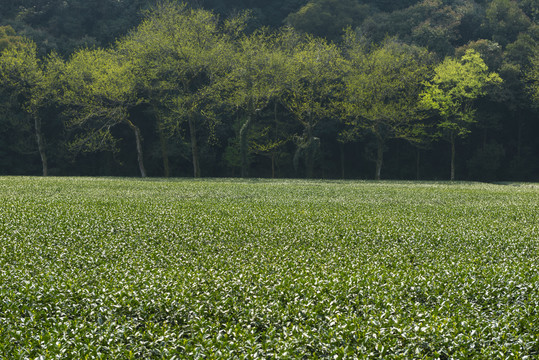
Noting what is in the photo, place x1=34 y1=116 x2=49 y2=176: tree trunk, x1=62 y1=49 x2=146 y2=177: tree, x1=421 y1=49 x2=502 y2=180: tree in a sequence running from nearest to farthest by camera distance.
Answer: x1=62 y1=49 x2=146 y2=177: tree → x1=34 y1=116 x2=49 y2=176: tree trunk → x1=421 y1=49 x2=502 y2=180: tree

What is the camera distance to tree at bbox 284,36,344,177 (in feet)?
156

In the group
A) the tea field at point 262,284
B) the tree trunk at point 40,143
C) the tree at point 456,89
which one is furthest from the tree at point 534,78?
the tree trunk at point 40,143

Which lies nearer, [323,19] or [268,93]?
[268,93]

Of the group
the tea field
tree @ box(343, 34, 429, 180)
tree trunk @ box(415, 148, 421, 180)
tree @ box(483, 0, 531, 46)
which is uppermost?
tree @ box(483, 0, 531, 46)

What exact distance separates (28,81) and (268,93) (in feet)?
81.0

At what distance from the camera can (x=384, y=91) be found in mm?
47688

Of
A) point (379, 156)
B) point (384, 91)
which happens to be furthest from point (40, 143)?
point (384, 91)

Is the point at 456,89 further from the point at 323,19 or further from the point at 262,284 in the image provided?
the point at 262,284

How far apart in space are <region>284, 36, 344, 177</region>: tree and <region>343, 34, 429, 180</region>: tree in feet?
6.39

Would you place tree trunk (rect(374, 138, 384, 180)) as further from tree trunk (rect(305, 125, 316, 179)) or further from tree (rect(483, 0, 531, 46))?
tree (rect(483, 0, 531, 46))

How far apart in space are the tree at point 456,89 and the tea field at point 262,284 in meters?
32.9

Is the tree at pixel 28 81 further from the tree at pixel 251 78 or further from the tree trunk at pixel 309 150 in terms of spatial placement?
the tree trunk at pixel 309 150

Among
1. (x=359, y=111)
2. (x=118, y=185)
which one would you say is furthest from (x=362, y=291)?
(x=359, y=111)

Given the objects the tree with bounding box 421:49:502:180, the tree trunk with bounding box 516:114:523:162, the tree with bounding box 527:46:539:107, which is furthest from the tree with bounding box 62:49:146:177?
the tree trunk with bounding box 516:114:523:162
